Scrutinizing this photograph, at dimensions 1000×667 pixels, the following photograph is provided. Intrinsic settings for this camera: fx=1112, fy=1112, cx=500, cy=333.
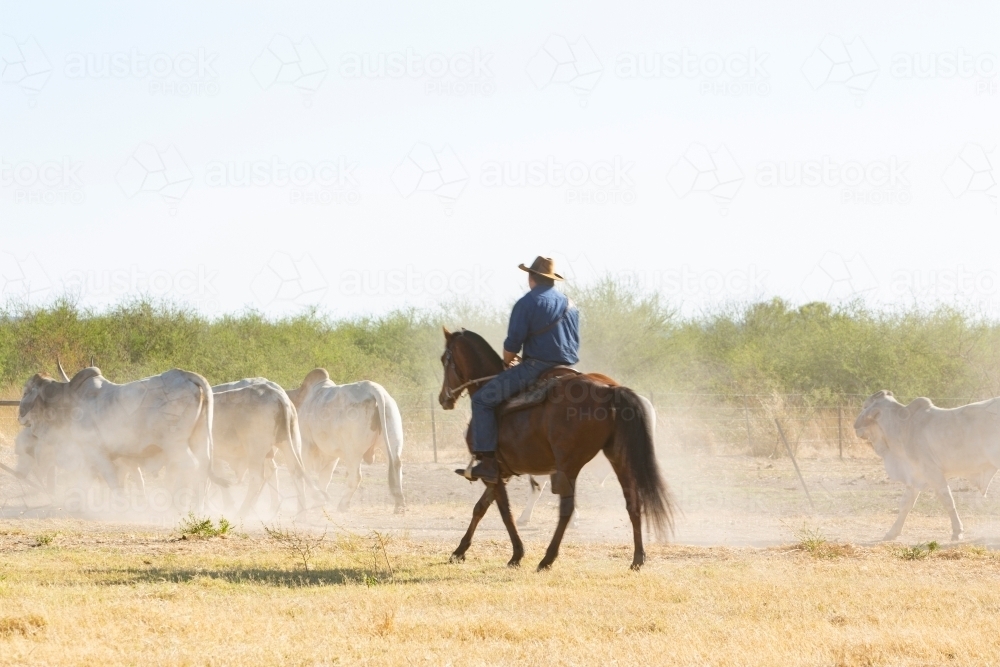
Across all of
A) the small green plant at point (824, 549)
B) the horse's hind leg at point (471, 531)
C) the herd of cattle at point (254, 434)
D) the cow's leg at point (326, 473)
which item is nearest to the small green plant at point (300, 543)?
the horse's hind leg at point (471, 531)

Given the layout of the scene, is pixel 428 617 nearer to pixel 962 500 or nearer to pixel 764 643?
pixel 764 643

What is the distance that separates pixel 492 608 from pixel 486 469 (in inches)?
86.3

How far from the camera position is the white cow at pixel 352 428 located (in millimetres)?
15539

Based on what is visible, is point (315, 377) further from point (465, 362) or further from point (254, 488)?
point (465, 362)

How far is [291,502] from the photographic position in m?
Result: 17.0

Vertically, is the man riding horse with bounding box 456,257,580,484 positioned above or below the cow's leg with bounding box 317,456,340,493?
above

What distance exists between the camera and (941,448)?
13.3 metres

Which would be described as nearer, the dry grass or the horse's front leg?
the dry grass

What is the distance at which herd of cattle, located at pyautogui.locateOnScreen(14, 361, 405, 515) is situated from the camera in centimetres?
1450

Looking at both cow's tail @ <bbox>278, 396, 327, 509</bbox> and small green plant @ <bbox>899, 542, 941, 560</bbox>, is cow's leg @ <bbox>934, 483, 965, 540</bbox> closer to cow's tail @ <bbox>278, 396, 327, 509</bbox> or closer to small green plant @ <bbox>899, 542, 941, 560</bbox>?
small green plant @ <bbox>899, 542, 941, 560</bbox>

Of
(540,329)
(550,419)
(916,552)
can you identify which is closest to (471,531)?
(550,419)

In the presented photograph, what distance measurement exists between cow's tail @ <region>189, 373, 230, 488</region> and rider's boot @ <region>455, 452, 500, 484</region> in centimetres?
605

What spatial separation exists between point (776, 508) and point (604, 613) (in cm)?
994

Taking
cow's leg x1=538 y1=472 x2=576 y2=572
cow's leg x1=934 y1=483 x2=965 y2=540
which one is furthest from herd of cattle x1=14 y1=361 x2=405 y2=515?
cow's leg x1=934 y1=483 x2=965 y2=540
